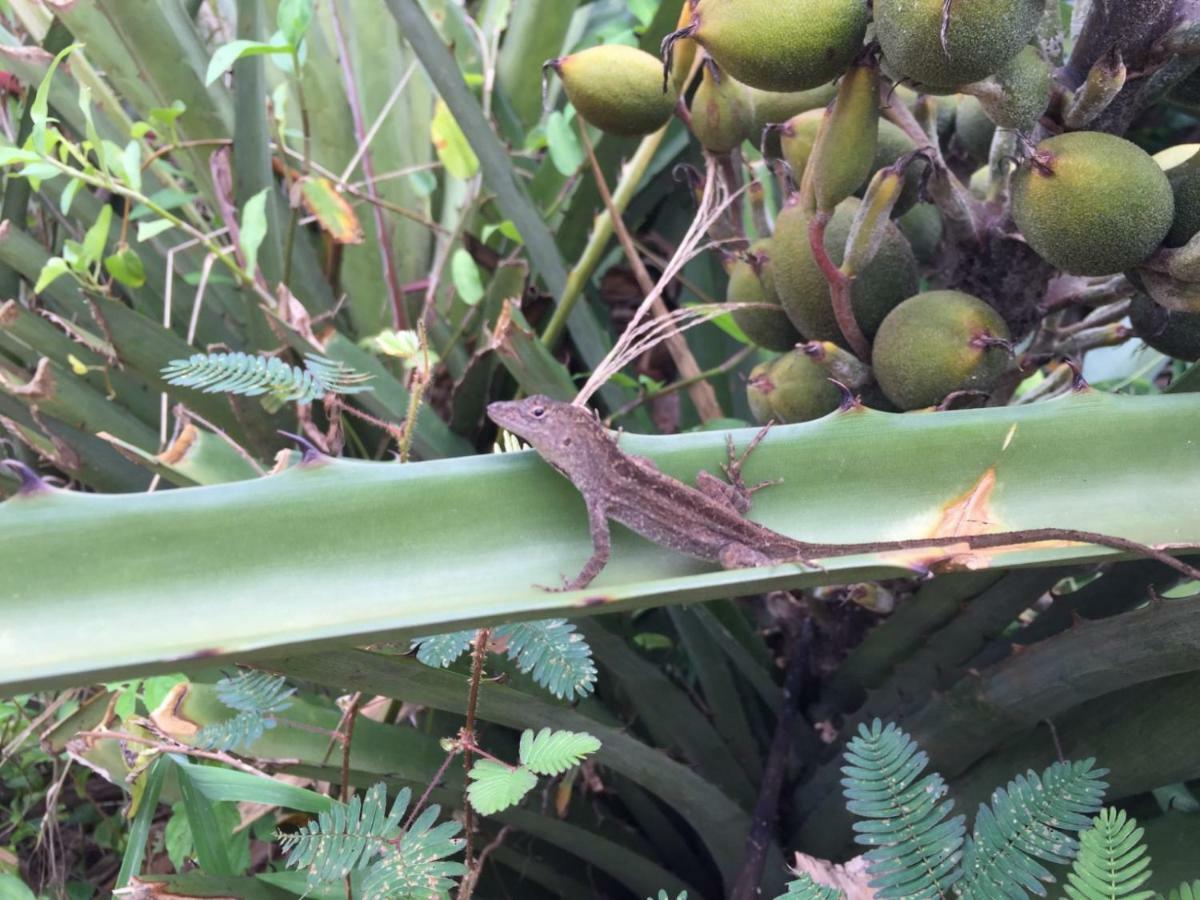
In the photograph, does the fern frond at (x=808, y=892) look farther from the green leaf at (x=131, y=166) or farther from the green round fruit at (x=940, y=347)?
the green leaf at (x=131, y=166)

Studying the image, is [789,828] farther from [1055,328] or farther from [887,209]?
[887,209]

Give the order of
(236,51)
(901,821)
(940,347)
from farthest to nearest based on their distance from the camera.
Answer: (236,51)
(940,347)
(901,821)

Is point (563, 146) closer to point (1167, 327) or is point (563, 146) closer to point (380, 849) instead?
point (1167, 327)

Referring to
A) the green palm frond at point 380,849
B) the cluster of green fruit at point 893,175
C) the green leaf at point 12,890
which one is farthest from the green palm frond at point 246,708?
the cluster of green fruit at point 893,175

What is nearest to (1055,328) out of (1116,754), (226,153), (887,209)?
(887,209)

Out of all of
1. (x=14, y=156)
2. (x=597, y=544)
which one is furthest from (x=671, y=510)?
(x=14, y=156)

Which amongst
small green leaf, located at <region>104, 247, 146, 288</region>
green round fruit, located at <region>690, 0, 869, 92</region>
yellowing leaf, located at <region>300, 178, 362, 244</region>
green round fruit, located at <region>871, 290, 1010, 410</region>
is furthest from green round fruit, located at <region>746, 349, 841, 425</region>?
small green leaf, located at <region>104, 247, 146, 288</region>
